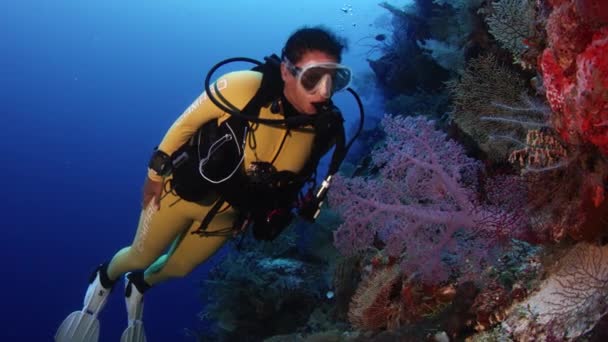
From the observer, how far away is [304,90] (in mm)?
2893

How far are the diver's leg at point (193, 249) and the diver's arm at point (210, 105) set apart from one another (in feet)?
2.77

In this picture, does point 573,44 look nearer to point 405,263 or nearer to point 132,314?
point 405,263

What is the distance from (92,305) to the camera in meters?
4.64

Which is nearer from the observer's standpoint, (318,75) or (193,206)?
(318,75)

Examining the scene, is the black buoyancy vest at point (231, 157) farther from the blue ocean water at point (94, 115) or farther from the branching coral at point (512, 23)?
the branching coral at point (512, 23)

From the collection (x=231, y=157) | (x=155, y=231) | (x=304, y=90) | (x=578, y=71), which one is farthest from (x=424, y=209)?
(x=155, y=231)

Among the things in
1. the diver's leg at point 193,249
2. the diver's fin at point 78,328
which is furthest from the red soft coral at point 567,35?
→ the diver's fin at point 78,328

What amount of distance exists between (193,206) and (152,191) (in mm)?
373

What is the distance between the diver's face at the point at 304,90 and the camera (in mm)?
2871

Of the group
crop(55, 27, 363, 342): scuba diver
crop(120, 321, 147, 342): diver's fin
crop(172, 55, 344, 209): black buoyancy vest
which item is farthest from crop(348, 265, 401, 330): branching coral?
crop(120, 321, 147, 342): diver's fin

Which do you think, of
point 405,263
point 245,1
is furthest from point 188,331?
point 245,1

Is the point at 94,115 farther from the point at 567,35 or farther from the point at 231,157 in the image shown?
the point at 567,35

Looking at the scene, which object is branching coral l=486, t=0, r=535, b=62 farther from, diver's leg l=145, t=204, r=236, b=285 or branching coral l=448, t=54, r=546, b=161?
diver's leg l=145, t=204, r=236, b=285

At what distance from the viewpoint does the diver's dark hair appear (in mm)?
2887
